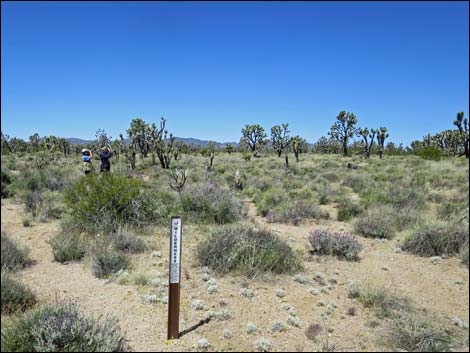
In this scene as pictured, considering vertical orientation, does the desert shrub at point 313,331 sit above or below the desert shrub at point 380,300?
below

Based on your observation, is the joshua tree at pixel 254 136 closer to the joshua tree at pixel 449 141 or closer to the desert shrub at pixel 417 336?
the joshua tree at pixel 449 141

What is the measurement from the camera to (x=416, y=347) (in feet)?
14.5

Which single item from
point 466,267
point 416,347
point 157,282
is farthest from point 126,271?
point 466,267

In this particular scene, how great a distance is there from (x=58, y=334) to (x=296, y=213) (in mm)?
9060

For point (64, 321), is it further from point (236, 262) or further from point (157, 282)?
point (236, 262)

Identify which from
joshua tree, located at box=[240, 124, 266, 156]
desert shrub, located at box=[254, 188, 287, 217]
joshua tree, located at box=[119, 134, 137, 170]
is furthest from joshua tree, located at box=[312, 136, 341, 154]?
desert shrub, located at box=[254, 188, 287, 217]

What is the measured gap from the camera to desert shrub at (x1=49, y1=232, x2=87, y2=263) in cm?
727

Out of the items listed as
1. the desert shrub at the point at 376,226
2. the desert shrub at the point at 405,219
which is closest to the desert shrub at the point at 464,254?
the desert shrub at the point at 376,226

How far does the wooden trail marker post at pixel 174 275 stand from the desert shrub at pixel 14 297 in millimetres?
2239

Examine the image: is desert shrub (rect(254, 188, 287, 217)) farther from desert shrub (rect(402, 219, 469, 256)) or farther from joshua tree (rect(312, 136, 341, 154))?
joshua tree (rect(312, 136, 341, 154))

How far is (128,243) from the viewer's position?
8047mm

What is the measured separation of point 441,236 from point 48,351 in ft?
27.0

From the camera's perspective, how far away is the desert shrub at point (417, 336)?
4402mm

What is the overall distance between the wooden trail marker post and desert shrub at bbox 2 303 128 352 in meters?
0.62
